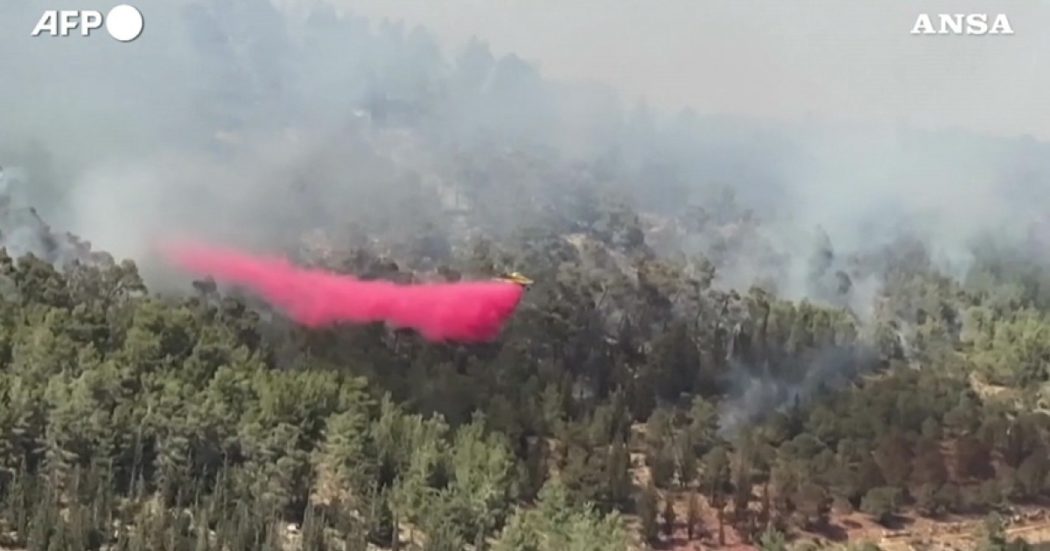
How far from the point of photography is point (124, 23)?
108 feet

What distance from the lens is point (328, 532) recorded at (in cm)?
2328

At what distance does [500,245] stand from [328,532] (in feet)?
57.0

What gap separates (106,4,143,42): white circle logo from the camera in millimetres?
32250

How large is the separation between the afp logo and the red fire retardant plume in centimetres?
502

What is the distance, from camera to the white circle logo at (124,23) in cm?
3225

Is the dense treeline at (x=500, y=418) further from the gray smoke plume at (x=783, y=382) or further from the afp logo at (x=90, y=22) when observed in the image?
the afp logo at (x=90, y=22)

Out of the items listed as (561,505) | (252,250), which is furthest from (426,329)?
(561,505)

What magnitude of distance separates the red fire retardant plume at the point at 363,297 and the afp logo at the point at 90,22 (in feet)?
16.5

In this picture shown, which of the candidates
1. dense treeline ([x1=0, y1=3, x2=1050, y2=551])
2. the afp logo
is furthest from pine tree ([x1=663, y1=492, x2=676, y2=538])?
the afp logo

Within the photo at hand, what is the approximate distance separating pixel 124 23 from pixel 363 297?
843 cm

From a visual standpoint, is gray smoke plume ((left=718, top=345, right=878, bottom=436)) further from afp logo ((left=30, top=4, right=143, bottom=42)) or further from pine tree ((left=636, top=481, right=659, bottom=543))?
afp logo ((left=30, top=4, right=143, bottom=42))

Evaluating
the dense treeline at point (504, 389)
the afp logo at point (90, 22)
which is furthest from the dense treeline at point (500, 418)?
the afp logo at point (90, 22)

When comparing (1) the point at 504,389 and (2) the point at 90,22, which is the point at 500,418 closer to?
(1) the point at 504,389

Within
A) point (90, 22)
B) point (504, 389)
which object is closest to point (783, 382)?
point (504, 389)
